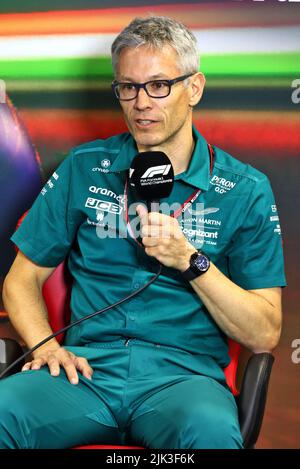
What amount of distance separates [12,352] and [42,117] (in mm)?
898

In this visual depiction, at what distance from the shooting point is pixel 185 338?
2174mm

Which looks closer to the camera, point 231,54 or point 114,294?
point 114,294

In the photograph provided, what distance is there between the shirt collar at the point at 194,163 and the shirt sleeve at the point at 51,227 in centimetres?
16

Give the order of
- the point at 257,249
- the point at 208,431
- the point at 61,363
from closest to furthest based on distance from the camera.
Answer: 1. the point at 208,431
2. the point at 61,363
3. the point at 257,249

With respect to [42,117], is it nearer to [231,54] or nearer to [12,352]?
[231,54]

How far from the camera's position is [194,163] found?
2.26m

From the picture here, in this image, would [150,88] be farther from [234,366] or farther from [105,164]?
[234,366]

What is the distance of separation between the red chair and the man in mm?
53

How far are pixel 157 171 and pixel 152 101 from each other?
277 mm

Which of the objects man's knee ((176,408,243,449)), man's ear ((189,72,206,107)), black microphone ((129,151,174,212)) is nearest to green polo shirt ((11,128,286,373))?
man's ear ((189,72,206,107))

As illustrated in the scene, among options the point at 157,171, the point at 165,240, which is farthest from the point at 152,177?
the point at 165,240

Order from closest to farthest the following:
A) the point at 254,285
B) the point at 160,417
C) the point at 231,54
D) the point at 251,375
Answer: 1. the point at 160,417
2. the point at 251,375
3. the point at 254,285
4. the point at 231,54
